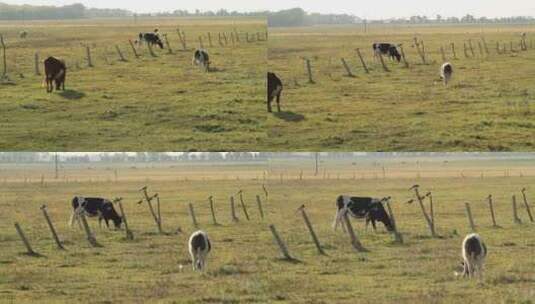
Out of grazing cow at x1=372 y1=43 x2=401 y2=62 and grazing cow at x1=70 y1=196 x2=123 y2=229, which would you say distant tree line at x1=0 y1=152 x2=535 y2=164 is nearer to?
grazing cow at x1=372 y1=43 x2=401 y2=62

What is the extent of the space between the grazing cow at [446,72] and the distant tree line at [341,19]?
624mm

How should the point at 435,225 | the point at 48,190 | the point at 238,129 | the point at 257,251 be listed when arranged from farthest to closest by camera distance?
the point at 48,190 → the point at 435,225 → the point at 257,251 → the point at 238,129

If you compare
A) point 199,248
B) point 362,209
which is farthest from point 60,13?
point 362,209

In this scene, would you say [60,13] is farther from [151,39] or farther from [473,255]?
[473,255]

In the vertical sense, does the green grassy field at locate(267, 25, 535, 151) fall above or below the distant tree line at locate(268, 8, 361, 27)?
below

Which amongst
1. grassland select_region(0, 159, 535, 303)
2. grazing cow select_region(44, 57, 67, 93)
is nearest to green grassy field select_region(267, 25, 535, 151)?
grassland select_region(0, 159, 535, 303)

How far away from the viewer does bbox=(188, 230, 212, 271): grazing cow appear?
11.3 meters

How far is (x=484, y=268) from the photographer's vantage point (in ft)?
36.1

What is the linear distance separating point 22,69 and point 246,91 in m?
2.86

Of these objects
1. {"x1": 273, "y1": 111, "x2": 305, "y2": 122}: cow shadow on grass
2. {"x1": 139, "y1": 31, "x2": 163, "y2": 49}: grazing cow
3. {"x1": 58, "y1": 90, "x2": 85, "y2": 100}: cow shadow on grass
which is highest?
{"x1": 139, "y1": 31, "x2": 163, "y2": 49}: grazing cow

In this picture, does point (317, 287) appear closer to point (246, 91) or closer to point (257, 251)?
point (257, 251)

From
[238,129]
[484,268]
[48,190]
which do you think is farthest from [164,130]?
[48,190]

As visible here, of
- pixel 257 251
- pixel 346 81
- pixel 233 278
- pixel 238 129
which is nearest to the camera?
pixel 238 129

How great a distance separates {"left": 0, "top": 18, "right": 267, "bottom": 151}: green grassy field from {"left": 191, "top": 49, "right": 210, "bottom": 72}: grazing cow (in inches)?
4.0
